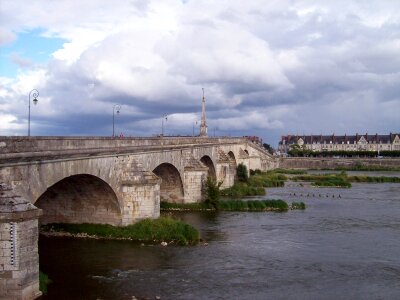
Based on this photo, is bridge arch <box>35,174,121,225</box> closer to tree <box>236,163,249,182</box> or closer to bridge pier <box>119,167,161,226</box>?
bridge pier <box>119,167,161,226</box>

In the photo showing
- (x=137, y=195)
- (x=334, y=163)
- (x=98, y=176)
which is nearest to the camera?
(x=98, y=176)

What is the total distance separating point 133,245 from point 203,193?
46.9ft

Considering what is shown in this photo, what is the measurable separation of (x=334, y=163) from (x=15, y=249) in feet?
269

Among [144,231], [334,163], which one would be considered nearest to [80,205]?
[144,231]

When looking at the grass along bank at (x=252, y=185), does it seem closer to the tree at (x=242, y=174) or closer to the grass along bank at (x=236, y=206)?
the tree at (x=242, y=174)

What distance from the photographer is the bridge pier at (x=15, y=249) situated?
42.0 feet

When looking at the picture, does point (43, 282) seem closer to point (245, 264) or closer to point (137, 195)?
point (245, 264)

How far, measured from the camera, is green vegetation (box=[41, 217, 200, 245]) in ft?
75.2

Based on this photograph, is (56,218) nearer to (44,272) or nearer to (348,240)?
(44,272)

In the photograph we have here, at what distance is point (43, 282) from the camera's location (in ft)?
51.3

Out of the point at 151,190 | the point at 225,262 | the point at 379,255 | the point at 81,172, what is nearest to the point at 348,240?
the point at 379,255

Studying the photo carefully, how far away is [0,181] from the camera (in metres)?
14.0

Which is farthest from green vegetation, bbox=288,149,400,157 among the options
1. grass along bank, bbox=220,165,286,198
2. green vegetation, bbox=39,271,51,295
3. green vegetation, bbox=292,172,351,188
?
green vegetation, bbox=39,271,51,295

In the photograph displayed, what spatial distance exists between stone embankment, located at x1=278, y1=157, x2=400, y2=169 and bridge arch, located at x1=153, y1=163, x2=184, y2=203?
56762 mm
